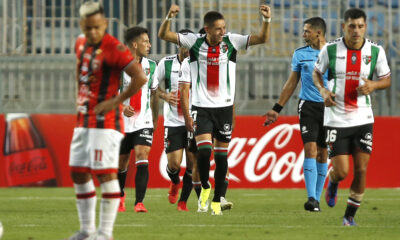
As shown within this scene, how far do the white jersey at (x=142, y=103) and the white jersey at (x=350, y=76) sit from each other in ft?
10.1

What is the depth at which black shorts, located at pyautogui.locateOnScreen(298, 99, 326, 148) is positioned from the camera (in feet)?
37.1

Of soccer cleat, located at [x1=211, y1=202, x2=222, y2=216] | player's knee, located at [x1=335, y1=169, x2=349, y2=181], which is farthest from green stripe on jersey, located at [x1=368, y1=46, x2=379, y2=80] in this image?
soccer cleat, located at [x1=211, y1=202, x2=222, y2=216]

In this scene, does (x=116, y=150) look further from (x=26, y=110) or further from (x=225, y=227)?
(x=26, y=110)

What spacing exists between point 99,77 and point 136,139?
4.36 m

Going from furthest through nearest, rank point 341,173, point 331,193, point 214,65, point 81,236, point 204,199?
1. point 331,193
2. point 204,199
3. point 214,65
4. point 341,173
5. point 81,236

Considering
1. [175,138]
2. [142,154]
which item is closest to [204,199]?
[142,154]

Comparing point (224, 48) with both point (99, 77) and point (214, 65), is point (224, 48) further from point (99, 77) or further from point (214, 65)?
point (99, 77)

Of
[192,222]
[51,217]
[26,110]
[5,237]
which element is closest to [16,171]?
[26,110]

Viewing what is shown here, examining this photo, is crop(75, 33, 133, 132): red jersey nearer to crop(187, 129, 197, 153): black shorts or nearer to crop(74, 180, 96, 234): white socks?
crop(74, 180, 96, 234): white socks

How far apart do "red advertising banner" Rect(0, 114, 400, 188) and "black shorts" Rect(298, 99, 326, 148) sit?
15.7 ft

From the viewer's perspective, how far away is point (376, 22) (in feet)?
59.2

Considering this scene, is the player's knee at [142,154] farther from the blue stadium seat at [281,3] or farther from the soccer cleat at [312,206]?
the blue stadium seat at [281,3]

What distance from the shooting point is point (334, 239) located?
24.6 ft

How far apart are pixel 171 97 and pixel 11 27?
6.67 meters
